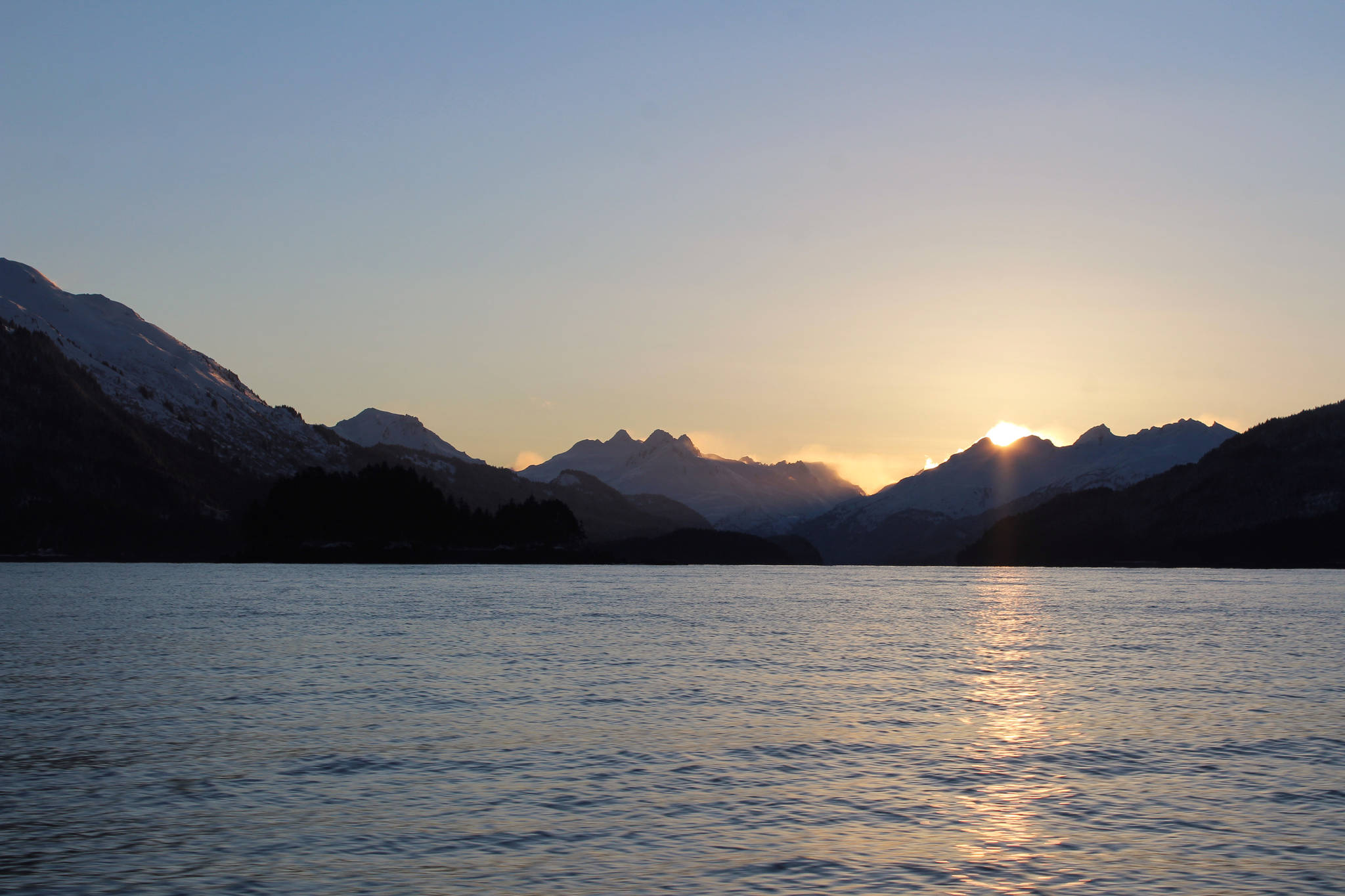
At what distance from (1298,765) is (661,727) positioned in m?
24.5

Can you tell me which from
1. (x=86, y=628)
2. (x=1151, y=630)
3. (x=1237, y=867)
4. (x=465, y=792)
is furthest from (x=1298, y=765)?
(x=86, y=628)

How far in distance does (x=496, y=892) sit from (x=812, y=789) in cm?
1430

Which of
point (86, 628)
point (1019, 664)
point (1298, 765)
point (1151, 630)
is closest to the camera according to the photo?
point (1298, 765)

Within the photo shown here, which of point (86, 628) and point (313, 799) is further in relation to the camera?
point (86, 628)

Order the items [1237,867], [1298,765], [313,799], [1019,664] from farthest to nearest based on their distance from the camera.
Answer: [1019,664]
[1298,765]
[313,799]
[1237,867]

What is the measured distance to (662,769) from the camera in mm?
41375

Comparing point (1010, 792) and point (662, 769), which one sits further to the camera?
point (662, 769)

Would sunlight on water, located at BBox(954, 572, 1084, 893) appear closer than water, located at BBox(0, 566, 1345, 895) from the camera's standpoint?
Yes

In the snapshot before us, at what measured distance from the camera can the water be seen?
29.0m

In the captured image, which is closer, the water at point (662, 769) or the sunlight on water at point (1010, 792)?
the sunlight on water at point (1010, 792)

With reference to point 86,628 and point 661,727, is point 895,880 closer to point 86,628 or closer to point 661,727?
point 661,727

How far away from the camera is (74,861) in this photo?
29.4 meters

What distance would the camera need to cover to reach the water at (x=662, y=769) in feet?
95.2

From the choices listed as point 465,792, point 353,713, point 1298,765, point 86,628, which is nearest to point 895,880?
point 465,792
